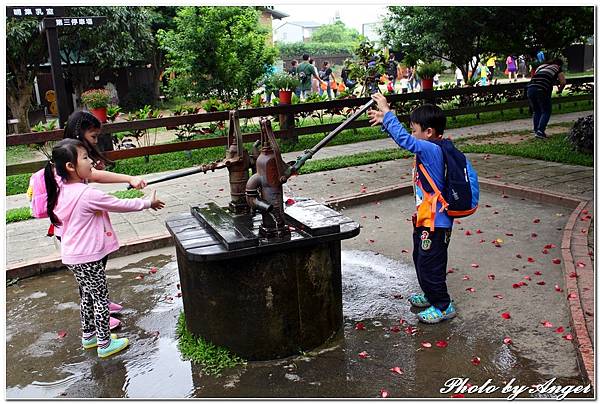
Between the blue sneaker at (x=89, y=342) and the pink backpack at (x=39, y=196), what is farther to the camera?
the blue sneaker at (x=89, y=342)

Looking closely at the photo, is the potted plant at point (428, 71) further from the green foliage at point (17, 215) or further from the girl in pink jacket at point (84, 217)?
the girl in pink jacket at point (84, 217)

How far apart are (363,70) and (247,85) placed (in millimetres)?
3884

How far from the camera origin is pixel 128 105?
85.9 feet

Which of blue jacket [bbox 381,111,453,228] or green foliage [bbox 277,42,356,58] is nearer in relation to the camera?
blue jacket [bbox 381,111,453,228]

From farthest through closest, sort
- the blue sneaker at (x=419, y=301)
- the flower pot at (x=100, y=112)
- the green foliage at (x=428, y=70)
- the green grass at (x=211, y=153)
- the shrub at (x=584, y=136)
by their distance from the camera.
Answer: the green foliage at (x=428, y=70) < the green grass at (x=211, y=153) < the flower pot at (x=100, y=112) < the shrub at (x=584, y=136) < the blue sneaker at (x=419, y=301)

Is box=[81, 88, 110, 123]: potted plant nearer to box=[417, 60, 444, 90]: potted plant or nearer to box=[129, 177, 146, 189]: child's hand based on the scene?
box=[129, 177, 146, 189]: child's hand

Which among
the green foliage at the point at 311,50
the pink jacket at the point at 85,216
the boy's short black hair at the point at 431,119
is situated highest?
the green foliage at the point at 311,50

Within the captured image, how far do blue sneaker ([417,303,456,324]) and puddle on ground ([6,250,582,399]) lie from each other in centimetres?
6

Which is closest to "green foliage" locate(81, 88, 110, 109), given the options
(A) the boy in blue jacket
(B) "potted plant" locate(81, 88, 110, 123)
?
(B) "potted plant" locate(81, 88, 110, 123)

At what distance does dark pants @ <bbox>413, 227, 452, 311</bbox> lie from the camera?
4.01 metres

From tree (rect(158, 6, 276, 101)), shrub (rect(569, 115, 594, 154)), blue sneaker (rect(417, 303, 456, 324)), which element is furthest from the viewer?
tree (rect(158, 6, 276, 101))

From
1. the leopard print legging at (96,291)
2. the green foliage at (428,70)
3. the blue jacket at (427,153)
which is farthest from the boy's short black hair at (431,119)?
the green foliage at (428,70)

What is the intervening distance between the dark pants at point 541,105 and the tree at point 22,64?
1358 cm

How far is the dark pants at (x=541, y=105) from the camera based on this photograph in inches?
445
